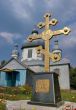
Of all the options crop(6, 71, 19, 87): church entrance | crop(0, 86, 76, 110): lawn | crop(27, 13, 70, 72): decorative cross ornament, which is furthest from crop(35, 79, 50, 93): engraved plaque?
crop(6, 71, 19, 87): church entrance

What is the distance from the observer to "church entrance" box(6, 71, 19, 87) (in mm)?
33525

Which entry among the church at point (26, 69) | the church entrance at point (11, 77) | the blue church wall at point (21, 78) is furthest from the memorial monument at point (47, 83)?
the church entrance at point (11, 77)

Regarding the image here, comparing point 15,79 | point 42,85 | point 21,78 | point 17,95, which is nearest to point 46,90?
point 42,85

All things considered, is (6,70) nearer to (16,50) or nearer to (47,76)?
(16,50)

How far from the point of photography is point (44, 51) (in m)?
10.0

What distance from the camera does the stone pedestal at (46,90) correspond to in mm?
8703

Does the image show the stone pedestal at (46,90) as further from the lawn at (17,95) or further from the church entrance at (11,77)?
the church entrance at (11,77)

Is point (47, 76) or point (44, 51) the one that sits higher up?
point (44, 51)

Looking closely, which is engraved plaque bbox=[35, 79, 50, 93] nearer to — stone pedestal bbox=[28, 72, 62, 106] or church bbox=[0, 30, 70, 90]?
stone pedestal bbox=[28, 72, 62, 106]

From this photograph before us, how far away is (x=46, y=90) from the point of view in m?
8.90

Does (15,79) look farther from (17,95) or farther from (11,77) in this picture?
(17,95)

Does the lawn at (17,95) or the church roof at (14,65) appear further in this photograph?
the church roof at (14,65)

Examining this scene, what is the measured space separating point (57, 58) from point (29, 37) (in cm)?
202

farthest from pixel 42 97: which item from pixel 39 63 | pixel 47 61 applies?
pixel 39 63
